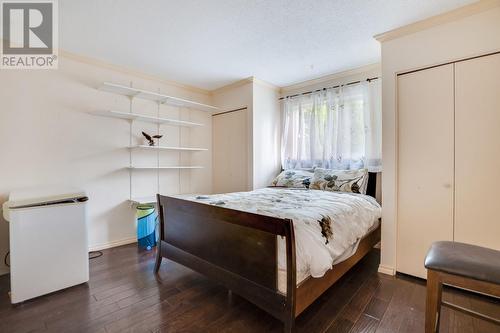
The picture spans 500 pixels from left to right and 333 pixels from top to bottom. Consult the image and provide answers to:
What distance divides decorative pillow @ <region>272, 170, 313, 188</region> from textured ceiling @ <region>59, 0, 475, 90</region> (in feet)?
4.72

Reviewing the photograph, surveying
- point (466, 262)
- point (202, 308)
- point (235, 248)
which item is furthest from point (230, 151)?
point (466, 262)

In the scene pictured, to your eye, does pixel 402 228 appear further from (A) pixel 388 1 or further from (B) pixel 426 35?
(A) pixel 388 1

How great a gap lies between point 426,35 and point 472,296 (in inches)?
88.2

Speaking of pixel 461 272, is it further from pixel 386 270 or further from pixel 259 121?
pixel 259 121

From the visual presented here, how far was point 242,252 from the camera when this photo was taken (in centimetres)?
161

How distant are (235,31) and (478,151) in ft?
7.72

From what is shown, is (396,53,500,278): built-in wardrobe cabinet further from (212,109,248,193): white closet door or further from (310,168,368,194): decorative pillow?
(212,109,248,193): white closet door

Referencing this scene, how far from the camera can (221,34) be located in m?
2.34

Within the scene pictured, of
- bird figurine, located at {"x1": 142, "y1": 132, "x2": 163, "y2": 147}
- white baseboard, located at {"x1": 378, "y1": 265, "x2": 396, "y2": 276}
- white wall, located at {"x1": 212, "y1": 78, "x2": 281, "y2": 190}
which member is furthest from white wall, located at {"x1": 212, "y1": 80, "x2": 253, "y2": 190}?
white baseboard, located at {"x1": 378, "y1": 265, "x2": 396, "y2": 276}

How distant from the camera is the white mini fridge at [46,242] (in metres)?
1.79

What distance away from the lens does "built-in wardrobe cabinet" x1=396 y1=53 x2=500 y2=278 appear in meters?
1.87

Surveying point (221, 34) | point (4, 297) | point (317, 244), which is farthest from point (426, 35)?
point (4, 297)

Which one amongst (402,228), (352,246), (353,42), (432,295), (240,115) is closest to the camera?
(432,295)

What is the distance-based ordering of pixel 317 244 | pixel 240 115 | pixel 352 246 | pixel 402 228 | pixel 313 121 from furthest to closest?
pixel 240 115 < pixel 313 121 < pixel 402 228 < pixel 352 246 < pixel 317 244
